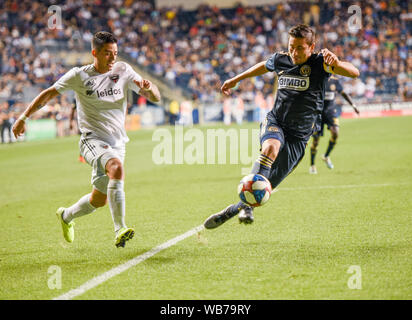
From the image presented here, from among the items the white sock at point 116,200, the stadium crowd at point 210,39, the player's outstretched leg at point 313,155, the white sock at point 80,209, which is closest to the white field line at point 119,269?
the white sock at point 116,200

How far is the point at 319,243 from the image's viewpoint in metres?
5.95

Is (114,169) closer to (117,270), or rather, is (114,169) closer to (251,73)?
(117,270)

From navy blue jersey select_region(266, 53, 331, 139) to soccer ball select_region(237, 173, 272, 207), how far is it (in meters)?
0.88

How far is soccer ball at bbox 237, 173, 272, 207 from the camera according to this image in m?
5.53

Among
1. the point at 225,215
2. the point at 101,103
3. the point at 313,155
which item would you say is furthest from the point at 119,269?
the point at 313,155

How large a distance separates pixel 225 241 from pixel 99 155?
166 centimetres

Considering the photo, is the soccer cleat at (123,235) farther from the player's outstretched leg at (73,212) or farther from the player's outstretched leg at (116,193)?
the player's outstretched leg at (73,212)

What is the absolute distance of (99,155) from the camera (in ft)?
19.1

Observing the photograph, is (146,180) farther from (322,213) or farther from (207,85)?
(207,85)

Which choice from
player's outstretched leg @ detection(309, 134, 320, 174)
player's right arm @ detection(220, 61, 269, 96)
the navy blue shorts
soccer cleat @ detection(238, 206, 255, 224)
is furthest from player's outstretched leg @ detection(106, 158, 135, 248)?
player's outstretched leg @ detection(309, 134, 320, 174)

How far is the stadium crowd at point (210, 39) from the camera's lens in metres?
34.8

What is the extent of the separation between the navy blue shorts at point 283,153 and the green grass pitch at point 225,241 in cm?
71

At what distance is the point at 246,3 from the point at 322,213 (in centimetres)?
3742
